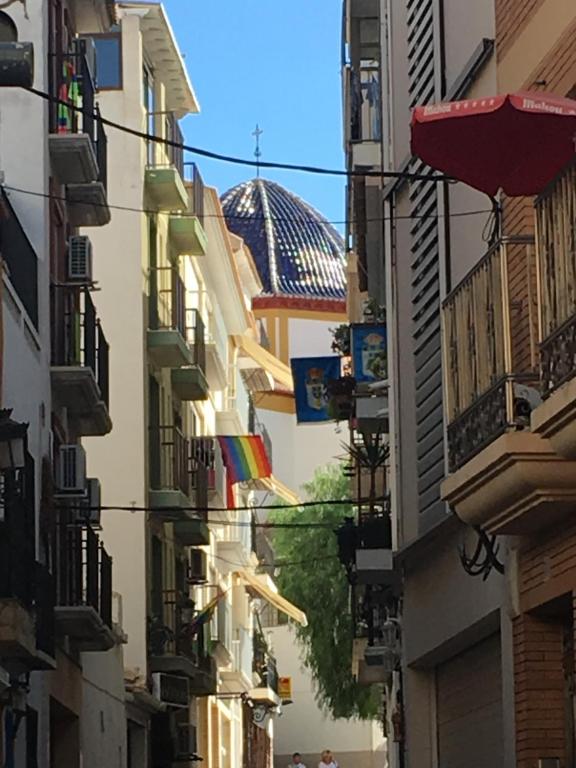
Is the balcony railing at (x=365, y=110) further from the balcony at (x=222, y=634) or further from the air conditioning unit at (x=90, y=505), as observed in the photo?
the balcony at (x=222, y=634)

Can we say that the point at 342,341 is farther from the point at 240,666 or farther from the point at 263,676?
the point at 263,676

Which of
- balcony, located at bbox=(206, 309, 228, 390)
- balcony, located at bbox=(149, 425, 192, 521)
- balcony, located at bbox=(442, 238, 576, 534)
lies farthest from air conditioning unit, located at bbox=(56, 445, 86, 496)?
balcony, located at bbox=(206, 309, 228, 390)

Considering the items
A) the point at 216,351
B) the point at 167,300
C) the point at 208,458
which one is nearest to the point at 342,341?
the point at 167,300

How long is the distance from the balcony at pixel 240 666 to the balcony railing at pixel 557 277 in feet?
130

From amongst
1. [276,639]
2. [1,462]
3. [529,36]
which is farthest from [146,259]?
[276,639]

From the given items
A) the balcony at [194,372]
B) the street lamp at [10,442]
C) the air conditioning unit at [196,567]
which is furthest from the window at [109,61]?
the street lamp at [10,442]

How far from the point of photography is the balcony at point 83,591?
82.0 feet

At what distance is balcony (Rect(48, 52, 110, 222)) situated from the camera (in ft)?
85.9

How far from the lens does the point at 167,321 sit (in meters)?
39.5

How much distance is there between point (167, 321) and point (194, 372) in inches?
66.3

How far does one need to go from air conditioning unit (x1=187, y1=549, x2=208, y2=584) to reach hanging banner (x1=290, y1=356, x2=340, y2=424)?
9.42m

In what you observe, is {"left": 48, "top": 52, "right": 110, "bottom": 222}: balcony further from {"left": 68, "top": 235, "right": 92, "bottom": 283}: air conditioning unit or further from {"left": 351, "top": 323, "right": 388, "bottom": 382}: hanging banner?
{"left": 351, "top": 323, "right": 388, "bottom": 382}: hanging banner

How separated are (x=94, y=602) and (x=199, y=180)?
17990 millimetres

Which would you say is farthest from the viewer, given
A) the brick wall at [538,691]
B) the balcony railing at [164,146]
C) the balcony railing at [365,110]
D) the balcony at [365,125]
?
the balcony railing at [164,146]
